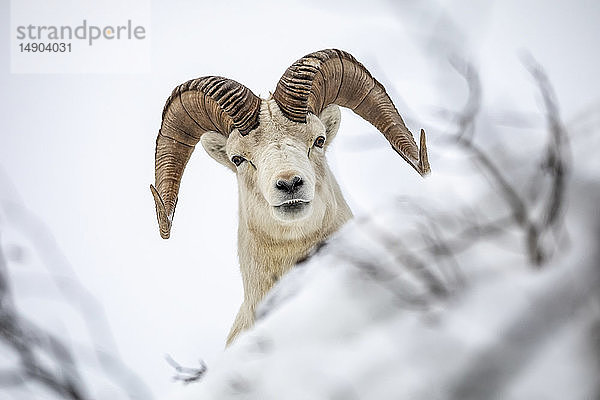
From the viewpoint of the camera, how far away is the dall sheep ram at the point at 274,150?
6.61 feet

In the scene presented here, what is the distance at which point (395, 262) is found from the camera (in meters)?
0.53

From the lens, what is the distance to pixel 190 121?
2.38 metres

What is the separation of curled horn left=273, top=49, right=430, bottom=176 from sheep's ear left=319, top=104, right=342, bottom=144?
0.02 metres

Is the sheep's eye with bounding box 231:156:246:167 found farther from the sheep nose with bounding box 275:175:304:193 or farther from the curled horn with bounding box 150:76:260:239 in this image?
the sheep nose with bounding box 275:175:304:193

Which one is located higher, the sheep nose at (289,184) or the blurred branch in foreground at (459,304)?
the blurred branch in foreground at (459,304)

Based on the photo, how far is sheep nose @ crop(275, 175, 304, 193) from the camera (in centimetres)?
192

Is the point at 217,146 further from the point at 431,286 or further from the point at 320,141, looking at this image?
the point at 431,286

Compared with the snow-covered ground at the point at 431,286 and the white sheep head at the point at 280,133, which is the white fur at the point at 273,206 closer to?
the white sheep head at the point at 280,133

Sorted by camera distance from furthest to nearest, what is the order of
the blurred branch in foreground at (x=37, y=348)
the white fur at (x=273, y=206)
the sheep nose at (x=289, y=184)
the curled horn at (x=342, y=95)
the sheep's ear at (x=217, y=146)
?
the sheep's ear at (x=217, y=146) < the curled horn at (x=342, y=95) < the white fur at (x=273, y=206) < the sheep nose at (x=289, y=184) < the blurred branch in foreground at (x=37, y=348)

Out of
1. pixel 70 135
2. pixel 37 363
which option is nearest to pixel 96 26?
pixel 70 135

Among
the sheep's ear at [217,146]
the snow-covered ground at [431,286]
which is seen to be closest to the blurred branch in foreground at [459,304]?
the snow-covered ground at [431,286]

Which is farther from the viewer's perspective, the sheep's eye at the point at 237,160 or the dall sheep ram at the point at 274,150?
the sheep's eye at the point at 237,160

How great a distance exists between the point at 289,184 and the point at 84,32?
236 centimetres

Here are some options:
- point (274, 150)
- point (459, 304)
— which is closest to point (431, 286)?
point (459, 304)
